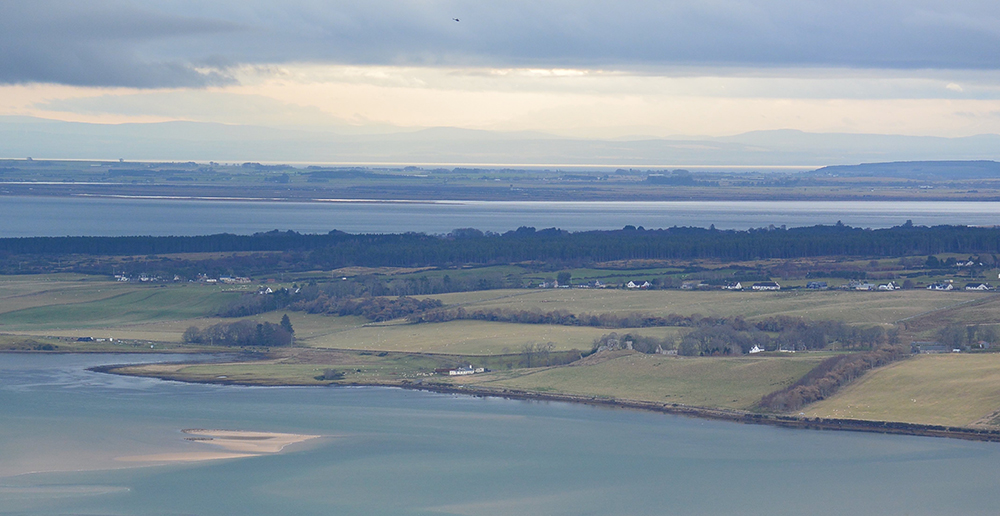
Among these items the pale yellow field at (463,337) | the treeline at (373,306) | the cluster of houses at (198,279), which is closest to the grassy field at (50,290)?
the cluster of houses at (198,279)

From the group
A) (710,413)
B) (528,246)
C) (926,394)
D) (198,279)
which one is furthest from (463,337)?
(528,246)

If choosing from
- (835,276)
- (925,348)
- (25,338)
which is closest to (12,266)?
(25,338)

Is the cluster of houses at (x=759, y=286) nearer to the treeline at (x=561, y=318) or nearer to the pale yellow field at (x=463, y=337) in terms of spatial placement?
the treeline at (x=561, y=318)

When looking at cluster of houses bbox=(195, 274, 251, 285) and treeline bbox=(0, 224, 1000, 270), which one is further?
treeline bbox=(0, 224, 1000, 270)

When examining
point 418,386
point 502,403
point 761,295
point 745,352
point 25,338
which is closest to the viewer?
point 502,403

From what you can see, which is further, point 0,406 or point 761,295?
point 761,295

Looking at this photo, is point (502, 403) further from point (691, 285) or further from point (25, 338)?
point (691, 285)

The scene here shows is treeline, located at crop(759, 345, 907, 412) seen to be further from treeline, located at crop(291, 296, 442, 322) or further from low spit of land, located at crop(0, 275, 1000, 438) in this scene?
treeline, located at crop(291, 296, 442, 322)

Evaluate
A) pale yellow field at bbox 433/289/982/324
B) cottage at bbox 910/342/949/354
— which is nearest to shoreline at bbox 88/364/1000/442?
cottage at bbox 910/342/949/354
